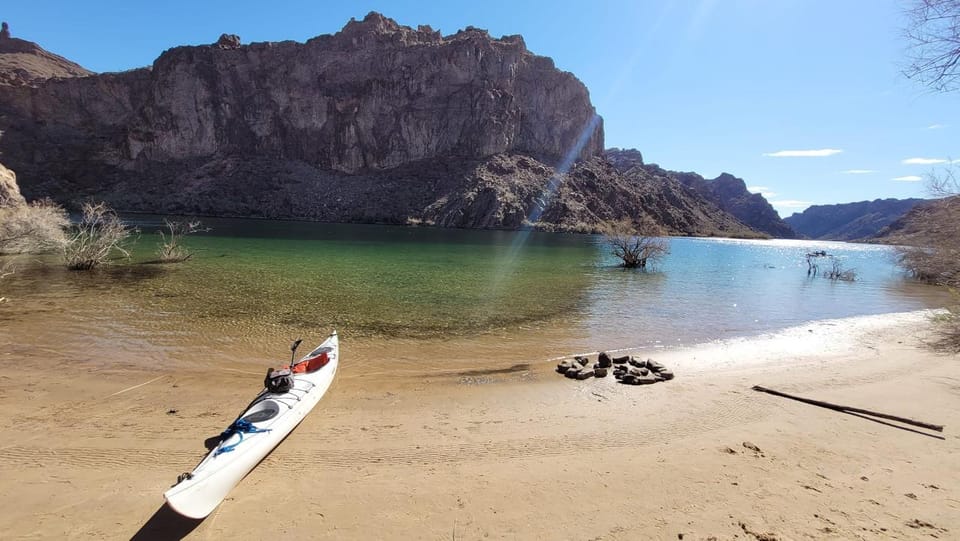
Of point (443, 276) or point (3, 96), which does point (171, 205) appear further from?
point (443, 276)

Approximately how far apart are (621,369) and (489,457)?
499cm

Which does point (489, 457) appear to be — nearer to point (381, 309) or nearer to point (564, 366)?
point (564, 366)

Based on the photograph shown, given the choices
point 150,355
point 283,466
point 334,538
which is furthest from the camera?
point 150,355

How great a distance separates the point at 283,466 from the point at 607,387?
640 centimetres

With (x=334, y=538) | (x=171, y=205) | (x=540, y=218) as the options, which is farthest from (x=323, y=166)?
(x=334, y=538)

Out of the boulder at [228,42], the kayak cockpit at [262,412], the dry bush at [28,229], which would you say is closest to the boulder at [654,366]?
the kayak cockpit at [262,412]

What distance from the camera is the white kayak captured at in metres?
4.44

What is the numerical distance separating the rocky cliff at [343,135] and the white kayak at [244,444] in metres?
99.7

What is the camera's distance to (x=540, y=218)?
113 metres

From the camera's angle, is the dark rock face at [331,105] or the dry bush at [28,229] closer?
the dry bush at [28,229]

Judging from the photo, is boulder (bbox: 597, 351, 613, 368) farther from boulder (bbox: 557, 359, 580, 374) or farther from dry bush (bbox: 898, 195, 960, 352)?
dry bush (bbox: 898, 195, 960, 352)

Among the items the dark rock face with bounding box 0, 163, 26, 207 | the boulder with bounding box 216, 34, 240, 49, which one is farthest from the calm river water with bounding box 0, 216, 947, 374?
the boulder with bounding box 216, 34, 240, 49

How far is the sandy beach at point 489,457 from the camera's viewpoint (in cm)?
455

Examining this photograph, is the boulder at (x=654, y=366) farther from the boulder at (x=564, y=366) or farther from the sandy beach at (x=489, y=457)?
the boulder at (x=564, y=366)
